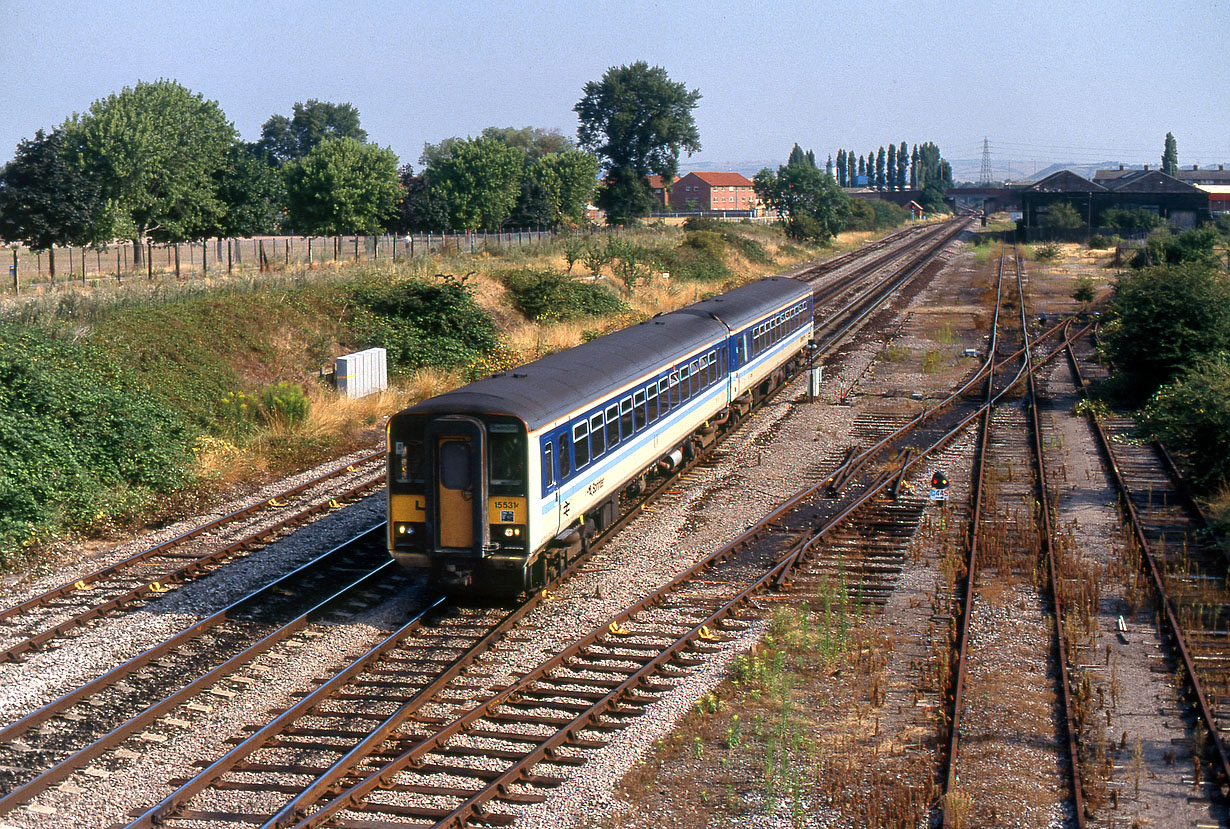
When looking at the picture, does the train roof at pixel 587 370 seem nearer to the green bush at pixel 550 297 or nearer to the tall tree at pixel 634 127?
the green bush at pixel 550 297

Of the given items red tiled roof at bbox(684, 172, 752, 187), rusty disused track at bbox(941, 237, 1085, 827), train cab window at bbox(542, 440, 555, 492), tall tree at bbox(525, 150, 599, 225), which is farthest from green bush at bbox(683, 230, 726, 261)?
red tiled roof at bbox(684, 172, 752, 187)

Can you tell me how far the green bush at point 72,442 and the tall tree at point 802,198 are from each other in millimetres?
71291

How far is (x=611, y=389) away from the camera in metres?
15.2

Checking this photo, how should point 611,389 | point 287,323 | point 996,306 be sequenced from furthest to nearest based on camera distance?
point 996,306 < point 287,323 < point 611,389

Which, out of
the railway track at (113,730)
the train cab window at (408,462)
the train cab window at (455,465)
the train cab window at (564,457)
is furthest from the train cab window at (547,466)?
the railway track at (113,730)

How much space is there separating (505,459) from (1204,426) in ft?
40.3

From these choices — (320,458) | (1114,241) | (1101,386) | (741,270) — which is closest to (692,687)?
(320,458)

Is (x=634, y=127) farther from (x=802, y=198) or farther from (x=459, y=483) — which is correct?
(x=459, y=483)

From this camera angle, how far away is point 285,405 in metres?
21.8

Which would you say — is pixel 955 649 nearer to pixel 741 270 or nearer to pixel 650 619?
pixel 650 619

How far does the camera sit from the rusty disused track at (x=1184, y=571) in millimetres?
10609

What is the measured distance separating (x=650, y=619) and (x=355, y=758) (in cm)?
449

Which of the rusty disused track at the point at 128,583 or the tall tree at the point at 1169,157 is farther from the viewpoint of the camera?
the tall tree at the point at 1169,157

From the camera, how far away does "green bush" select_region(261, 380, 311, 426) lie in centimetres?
2184
